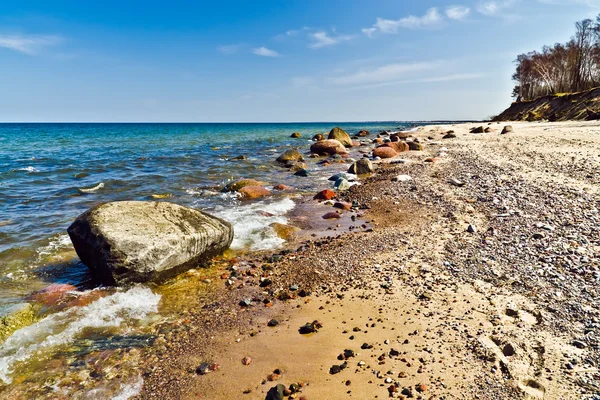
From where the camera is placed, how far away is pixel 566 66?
57750 mm

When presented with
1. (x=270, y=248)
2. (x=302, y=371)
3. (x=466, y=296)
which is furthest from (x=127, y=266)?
(x=466, y=296)

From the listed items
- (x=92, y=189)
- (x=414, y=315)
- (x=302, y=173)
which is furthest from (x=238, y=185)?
(x=414, y=315)

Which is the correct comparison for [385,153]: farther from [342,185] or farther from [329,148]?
[342,185]

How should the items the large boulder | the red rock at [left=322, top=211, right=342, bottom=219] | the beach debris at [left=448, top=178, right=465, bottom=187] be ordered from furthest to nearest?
the beach debris at [left=448, top=178, right=465, bottom=187], the red rock at [left=322, top=211, right=342, bottom=219], the large boulder

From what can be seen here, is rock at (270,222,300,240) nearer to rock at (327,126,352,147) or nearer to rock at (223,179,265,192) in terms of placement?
rock at (223,179,265,192)

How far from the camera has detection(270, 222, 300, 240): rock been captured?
849 centimetres


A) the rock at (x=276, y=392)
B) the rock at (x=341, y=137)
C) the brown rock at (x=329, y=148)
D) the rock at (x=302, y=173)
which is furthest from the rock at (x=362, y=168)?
the rock at (x=341, y=137)

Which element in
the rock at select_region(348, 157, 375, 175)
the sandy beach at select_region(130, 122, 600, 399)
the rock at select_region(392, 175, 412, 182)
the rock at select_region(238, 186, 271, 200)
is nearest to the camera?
the sandy beach at select_region(130, 122, 600, 399)

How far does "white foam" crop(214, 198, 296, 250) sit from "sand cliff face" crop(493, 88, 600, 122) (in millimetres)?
35603

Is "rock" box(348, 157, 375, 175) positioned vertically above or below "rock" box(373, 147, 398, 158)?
below

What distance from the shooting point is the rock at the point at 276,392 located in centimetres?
336

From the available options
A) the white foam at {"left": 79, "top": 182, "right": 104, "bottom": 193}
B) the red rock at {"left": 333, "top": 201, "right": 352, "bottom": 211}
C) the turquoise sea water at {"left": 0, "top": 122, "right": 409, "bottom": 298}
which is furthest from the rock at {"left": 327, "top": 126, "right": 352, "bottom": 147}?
the red rock at {"left": 333, "top": 201, "right": 352, "bottom": 211}

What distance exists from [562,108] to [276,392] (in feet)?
180

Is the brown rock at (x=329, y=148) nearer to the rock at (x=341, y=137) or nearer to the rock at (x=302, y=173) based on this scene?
the rock at (x=341, y=137)
